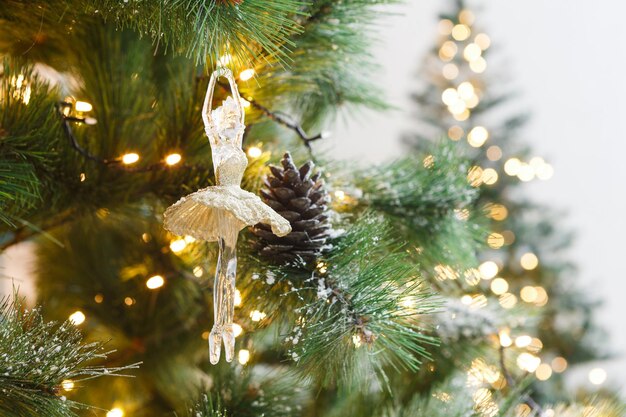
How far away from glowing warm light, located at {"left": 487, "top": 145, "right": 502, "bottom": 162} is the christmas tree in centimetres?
68

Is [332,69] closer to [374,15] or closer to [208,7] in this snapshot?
[374,15]

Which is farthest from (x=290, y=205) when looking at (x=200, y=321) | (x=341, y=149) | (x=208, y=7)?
(x=341, y=149)

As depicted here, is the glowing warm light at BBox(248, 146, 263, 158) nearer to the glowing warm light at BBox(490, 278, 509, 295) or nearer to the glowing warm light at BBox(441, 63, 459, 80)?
the glowing warm light at BBox(490, 278, 509, 295)

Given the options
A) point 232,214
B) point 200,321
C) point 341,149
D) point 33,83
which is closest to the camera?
point 232,214

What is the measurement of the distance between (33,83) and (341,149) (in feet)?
3.71

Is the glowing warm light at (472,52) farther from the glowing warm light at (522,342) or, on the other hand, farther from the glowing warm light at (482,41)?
the glowing warm light at (522,342)

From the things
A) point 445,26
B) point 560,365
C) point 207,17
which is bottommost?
point 560,365

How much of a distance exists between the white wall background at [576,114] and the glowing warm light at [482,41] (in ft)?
0.38

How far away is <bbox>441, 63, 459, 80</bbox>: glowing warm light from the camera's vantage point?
142 cm

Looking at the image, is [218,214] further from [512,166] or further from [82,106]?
[512,166]

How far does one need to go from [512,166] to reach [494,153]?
0.16ft

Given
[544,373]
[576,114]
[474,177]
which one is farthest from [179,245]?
[576,114]

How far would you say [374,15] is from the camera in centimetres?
52

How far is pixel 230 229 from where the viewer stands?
37cm
